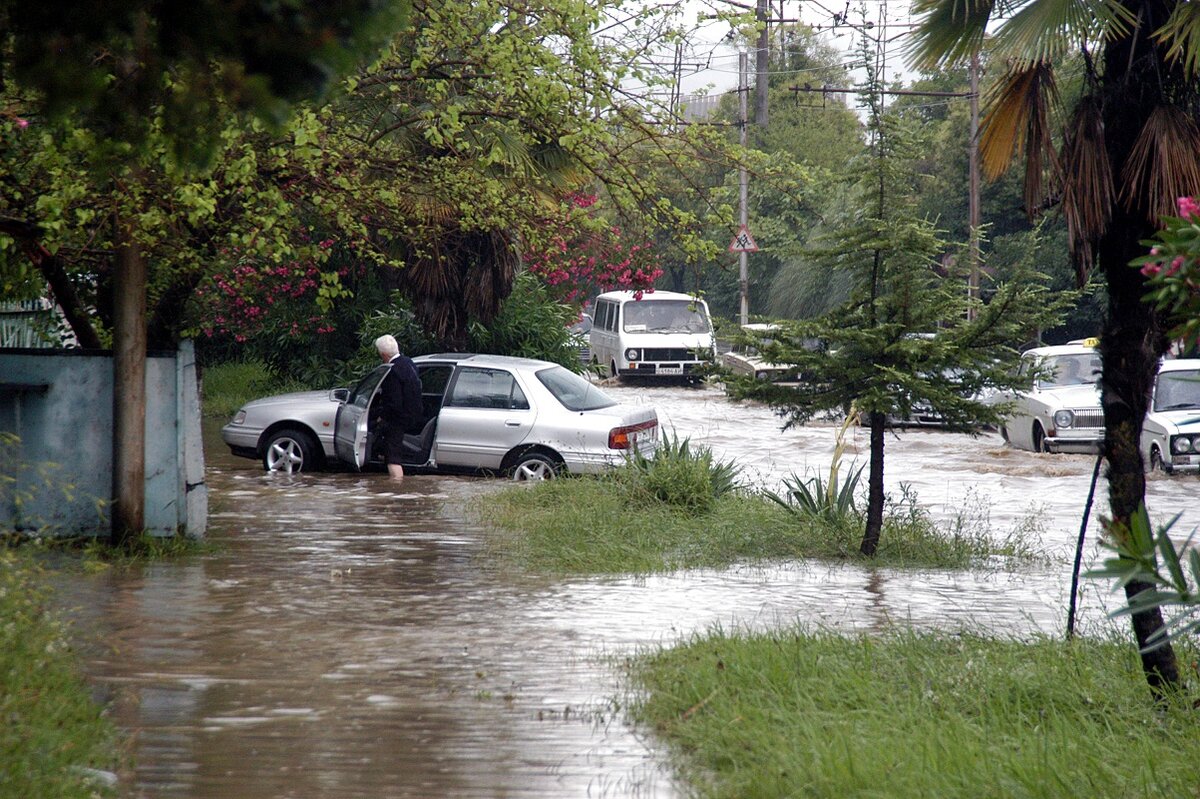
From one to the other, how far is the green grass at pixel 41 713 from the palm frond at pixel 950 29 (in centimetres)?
558

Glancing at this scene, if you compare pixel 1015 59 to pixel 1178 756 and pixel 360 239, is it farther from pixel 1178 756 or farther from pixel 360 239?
pixel 360 239

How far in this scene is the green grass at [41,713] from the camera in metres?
4.53

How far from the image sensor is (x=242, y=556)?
10836mm

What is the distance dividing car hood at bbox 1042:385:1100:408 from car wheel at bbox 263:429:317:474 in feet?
34.4

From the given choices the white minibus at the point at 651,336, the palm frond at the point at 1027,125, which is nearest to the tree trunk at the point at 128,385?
the palm frond at the point at 1027,125

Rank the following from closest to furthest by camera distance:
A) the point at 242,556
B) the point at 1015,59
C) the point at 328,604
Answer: the point at 1015,59 → the point at 328,604 → the point at 242,556

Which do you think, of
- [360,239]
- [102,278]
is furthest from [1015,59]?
[102,278]

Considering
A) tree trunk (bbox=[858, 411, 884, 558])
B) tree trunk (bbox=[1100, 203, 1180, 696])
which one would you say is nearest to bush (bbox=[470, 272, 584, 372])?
tree trunk (bbox=[858, 411, 884, 558])

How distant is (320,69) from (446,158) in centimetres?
901

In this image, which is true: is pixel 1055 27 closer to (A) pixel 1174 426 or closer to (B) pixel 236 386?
(A) pixel 1174 426

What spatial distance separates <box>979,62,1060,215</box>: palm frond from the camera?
321 inches

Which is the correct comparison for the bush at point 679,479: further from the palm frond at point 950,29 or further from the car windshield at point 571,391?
the palm frond at point 950,29

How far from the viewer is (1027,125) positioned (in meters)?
8.29

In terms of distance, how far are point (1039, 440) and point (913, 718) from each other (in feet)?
52.5
